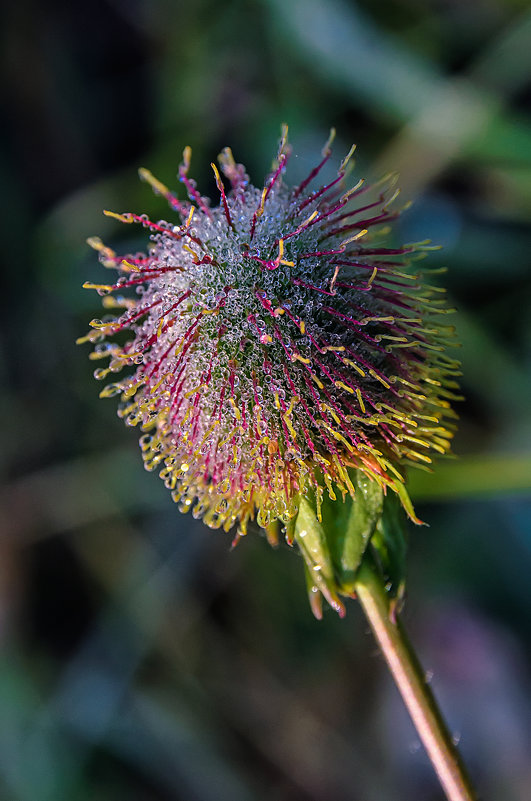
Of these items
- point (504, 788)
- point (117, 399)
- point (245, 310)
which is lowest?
point (504, 788)

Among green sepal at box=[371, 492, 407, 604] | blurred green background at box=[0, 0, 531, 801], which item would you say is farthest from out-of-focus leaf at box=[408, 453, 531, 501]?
green sepal at box=[371, 492, 407, 604]

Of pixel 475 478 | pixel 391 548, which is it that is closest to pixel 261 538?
pixel 475 478

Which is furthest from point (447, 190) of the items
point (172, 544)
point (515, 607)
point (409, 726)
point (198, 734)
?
point (198, 734)

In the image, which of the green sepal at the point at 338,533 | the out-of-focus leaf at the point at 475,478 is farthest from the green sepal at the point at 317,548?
the out-of-focus leaf at the point at 475,478

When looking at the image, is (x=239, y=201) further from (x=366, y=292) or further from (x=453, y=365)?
(x=453, y=365)

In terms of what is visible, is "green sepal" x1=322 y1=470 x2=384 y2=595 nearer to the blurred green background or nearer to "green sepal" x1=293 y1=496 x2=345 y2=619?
"green sepal" x1=293 y1=496 x2=345 y2=619

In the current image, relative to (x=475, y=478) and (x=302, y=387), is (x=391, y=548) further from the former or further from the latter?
(x=475, y=478)
